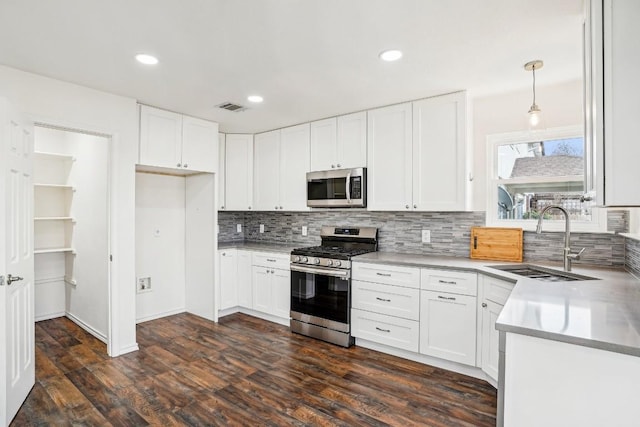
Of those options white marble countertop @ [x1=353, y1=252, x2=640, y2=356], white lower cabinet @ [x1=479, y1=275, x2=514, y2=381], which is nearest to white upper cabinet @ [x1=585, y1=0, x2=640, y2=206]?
white marble countertop @ [x1=353, y1=252, x2=640, y2=356]

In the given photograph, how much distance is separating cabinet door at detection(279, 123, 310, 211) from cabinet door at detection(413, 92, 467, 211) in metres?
1.39

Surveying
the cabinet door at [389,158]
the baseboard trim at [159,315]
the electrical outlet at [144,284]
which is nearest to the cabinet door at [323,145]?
the cabinet door at [389,158]

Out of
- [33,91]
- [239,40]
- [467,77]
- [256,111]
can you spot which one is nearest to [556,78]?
[467,77]

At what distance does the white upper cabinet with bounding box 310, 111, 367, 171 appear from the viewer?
12.1 feet

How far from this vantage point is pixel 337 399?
8.02ft

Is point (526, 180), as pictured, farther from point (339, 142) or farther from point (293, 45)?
point (293, 45)

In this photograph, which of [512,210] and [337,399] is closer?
[337,399]

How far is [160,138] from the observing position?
3.63 m

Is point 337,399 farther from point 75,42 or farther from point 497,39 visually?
point 75,42

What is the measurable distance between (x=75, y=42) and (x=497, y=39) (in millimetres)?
2702

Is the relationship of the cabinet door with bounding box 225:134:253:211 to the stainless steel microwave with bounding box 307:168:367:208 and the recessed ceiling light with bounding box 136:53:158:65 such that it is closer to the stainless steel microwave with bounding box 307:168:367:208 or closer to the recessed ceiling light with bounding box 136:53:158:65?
the stainless steel microwave with bounding box 307:168:367:208

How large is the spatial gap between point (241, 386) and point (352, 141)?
2.58 meters

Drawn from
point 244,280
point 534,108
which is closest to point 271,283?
point 244,280

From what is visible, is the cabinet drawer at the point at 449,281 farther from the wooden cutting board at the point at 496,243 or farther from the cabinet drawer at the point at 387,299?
Result: the wooden cutting board at the point at 496,243
